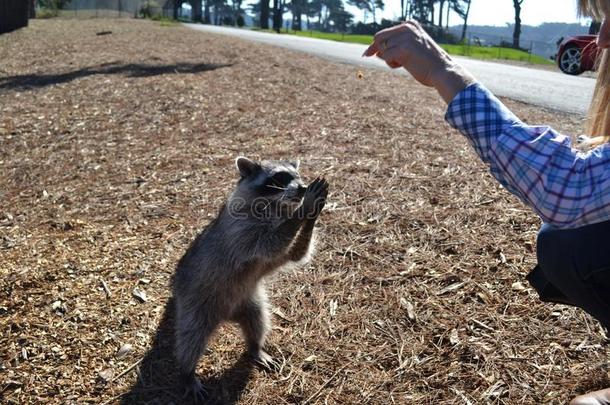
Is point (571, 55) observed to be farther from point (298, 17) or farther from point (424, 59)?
point (298, 17)

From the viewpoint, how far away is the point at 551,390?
249 cm

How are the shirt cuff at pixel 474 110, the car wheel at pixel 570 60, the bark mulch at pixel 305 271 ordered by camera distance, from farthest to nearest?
the car wheel at pixel 570 60 < the bark mulch at pixel 305 271 < the shirt cuff at pixel 474 110

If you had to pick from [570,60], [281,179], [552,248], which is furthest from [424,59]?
[570,60]

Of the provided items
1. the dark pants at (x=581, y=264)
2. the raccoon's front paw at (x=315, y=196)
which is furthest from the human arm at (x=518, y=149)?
the raccoon's front paw at (x=315, y=196)

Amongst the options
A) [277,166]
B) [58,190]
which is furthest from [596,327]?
[58,190]

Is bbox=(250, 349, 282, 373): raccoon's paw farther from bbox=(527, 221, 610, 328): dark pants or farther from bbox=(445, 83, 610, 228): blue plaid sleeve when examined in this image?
bbox=(445, 83, 610, 228): blue plaid sleeve

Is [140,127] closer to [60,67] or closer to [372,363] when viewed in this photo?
[372,363]

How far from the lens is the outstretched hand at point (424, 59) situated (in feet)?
5.60

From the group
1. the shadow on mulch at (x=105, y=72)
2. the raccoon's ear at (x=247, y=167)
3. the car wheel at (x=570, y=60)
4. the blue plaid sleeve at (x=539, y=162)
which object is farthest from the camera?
the car wheel at (x=570, y=60)

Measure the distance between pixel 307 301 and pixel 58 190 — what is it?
3.05m

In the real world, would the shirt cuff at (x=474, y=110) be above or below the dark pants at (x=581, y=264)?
above

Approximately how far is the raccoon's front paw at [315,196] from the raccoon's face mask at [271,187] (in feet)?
0.51

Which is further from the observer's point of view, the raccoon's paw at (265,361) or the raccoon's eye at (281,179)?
the raccoon's eye at (281,179)

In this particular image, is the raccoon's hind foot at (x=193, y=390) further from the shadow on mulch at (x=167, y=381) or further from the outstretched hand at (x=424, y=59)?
the outstretched hand at (x=424, y=59)
